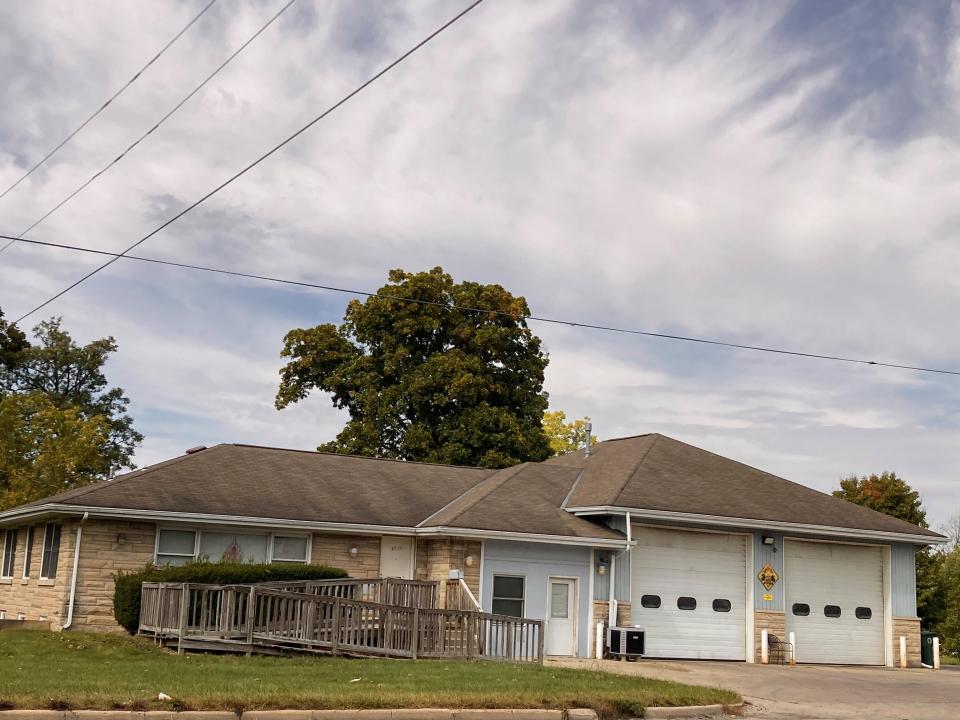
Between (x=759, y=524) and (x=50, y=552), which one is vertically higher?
(x=759, y=524)

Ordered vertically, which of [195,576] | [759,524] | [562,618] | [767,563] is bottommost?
[562,618]

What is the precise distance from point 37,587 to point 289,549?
5.87 m

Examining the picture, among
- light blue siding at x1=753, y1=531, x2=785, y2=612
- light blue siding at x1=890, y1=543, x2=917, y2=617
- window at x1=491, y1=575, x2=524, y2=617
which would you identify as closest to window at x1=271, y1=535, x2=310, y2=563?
window at x1=491, y1=575, x2=524, y2=617

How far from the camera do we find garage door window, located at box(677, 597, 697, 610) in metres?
26.8

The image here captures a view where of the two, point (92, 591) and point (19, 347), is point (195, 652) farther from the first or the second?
point (19, 347)

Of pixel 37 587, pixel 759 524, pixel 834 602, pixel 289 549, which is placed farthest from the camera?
pixel 834 602

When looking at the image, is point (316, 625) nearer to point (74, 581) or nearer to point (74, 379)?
point (74, 581)

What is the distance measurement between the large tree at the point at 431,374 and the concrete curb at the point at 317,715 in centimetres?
2892

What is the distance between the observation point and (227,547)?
25.5 m

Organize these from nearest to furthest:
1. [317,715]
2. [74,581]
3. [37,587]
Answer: [317,715]
[74,581]
[37,587]

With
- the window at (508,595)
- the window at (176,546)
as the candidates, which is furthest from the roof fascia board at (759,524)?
the window at (176,546)

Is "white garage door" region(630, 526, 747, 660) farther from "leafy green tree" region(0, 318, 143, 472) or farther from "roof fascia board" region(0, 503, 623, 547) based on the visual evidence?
"leafy green tree" region(0, 318, 143, 472)

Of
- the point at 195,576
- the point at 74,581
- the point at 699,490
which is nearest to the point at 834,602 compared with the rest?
the point at 699,490

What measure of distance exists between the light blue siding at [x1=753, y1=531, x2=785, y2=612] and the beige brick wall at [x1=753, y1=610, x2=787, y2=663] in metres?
0.15
